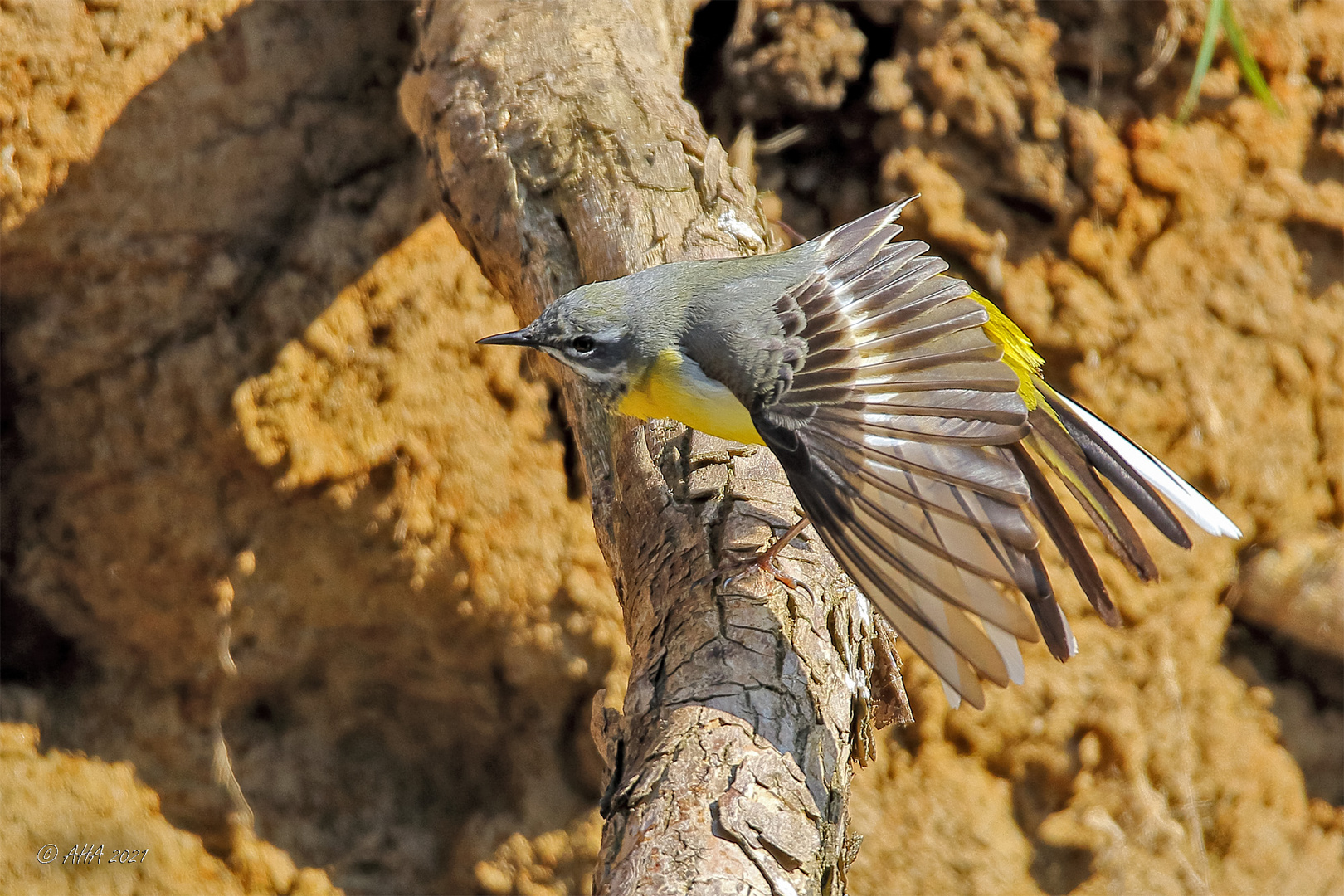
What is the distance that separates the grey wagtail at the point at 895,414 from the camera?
8.26 ft

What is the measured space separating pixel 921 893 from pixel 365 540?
9.47 ft

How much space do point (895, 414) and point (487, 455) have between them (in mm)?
2365

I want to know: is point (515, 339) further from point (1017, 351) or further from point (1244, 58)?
point (1244, 58)

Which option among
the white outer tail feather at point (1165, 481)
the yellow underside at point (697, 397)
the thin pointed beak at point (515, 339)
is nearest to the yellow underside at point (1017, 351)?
the yellow underside at point (697, 397)

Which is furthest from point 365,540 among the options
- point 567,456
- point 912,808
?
point 912,808

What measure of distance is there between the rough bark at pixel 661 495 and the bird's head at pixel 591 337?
0.24 m

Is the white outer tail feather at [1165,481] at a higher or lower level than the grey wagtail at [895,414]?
lower

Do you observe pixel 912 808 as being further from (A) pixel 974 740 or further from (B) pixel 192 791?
(B) pixel 192 791

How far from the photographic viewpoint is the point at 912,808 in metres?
4.84

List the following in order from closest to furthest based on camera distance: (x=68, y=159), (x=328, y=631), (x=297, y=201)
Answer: (x=68, y=159) → (x=297, y=201) → (x=328, y=631)

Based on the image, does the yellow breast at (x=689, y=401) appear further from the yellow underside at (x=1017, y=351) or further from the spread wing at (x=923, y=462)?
the yellow underside at (x=1017, y=351)

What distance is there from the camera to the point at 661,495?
3158 mm

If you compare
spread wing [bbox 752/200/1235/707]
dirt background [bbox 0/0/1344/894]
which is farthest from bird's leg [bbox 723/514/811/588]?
dirt background [bbox 0/0/1344/894]

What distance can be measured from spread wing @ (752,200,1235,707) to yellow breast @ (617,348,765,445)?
16cm
